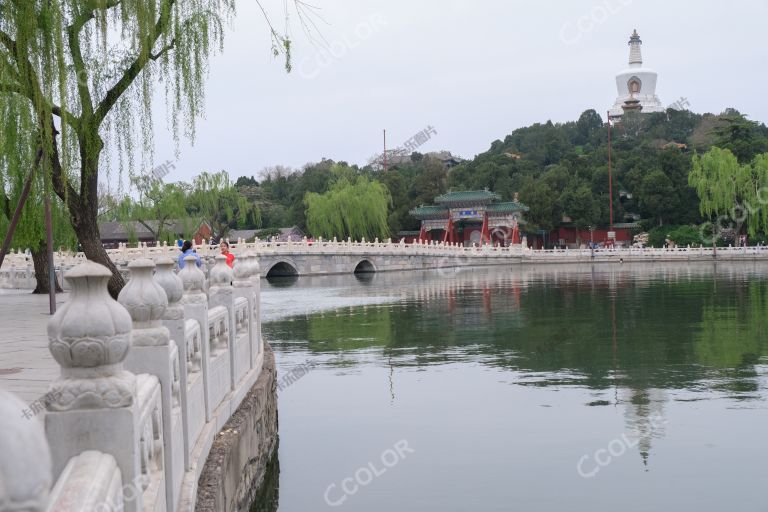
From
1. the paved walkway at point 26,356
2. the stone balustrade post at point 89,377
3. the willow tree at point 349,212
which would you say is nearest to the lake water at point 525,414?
the paved walkway at point 26,356

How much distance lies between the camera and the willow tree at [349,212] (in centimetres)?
4888

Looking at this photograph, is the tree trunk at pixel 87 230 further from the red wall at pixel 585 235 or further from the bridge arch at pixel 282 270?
the red wall at pixel 585 235

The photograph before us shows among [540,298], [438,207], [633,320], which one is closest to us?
[633,320]

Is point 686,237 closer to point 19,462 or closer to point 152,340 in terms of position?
point 152,340

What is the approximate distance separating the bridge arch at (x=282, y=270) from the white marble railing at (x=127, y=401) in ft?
116

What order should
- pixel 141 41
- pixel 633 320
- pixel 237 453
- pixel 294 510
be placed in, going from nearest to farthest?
pixel 237 453 < pixel 294 510 < pixel 141 41 < pixel 633 320

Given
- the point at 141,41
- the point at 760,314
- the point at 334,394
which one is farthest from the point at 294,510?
the point at 760,314

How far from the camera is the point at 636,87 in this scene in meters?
91.1

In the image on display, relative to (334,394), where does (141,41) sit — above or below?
above

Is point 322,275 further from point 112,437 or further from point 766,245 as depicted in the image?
point 112,437

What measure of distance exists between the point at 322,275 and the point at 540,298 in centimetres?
2035

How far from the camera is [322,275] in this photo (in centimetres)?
4097

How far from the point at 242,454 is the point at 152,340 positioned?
244 centimetres

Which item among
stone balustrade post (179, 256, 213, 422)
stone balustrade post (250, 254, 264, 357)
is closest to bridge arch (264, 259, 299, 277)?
stone balustrade post (250, 254, 264, 357)
